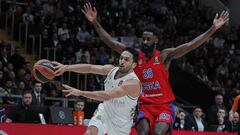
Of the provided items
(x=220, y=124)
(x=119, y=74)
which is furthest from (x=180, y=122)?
(x=119, y=74)

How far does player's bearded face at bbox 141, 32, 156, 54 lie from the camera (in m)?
9.11

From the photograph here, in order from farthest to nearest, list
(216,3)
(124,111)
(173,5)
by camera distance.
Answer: (216,3), (173,5), (124,111)

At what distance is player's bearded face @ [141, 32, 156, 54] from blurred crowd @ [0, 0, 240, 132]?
5.26 meters

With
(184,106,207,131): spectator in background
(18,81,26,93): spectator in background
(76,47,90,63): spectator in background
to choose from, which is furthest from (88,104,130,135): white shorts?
(76,47,90,63): spectator in background

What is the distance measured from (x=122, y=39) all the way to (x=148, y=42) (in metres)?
11.0

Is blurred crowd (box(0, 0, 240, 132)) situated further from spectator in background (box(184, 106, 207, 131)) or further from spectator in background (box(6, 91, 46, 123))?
spectator in background (box(6, 91, 46, 123))

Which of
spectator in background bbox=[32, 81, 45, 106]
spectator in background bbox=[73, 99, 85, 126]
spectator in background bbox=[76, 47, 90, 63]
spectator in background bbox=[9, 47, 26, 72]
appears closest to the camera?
spectator in background bbox=[73, 99, 85, 126]

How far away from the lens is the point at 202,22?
2570 cm

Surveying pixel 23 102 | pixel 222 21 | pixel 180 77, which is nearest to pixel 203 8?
pixel 180 77

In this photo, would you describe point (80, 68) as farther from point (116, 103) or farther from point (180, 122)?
point (180, 122)

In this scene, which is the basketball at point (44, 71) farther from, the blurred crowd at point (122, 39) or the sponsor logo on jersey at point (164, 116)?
the blurred crowd at point (122, 39)

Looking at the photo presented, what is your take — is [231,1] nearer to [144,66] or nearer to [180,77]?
[180,77]

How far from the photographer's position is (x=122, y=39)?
66.0ft

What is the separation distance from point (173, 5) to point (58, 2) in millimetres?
6578
